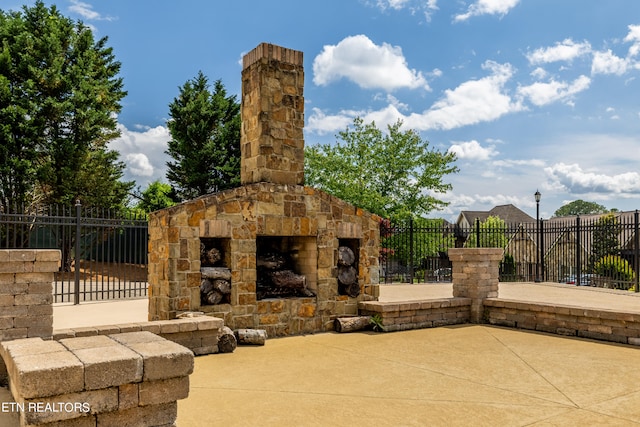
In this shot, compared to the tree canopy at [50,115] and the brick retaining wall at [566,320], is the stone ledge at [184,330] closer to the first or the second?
the brick retaining wall at [566,320]

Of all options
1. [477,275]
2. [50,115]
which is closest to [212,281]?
[477,275]

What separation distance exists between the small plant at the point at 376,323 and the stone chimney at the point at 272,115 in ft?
10.0

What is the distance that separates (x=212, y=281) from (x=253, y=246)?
0.94 m

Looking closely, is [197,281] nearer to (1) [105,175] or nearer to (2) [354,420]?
(2) [354,420]

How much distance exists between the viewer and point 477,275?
34.8 ft

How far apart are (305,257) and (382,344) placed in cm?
235

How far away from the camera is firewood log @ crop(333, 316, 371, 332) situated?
9.54m

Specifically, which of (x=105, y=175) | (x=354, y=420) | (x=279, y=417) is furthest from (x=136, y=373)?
(x=105, y=175)

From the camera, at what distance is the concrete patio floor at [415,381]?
192 inches

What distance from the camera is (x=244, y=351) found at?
7.87 meters

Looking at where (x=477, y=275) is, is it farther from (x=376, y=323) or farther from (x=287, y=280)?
(x=287, y=280)

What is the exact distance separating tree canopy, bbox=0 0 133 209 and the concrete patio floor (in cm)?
1244

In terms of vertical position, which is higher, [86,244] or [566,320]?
[86,244]

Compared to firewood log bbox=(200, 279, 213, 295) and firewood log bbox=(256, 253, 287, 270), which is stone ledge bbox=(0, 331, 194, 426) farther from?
firewood log bbox=(256, 253, 287, 270)
